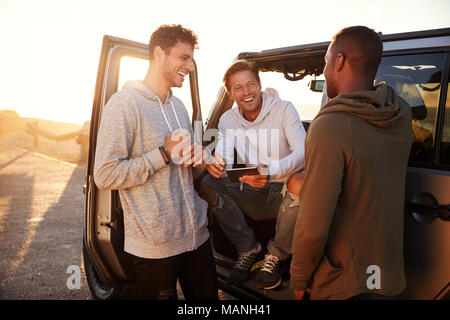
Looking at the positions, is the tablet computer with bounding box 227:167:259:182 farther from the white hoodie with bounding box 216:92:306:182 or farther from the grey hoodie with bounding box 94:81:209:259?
the grey hoodie with bounding box 94:81:209:259

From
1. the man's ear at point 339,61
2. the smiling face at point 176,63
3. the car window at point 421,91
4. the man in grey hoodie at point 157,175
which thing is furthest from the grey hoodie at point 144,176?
the car window at point 421,91

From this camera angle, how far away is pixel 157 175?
1.62 metres

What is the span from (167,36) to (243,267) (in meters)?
1.77

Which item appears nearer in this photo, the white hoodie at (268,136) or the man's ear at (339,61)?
the man's ear at (339,61)

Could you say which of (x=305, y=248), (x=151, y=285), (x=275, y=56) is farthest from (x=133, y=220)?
(x=275, y=56)

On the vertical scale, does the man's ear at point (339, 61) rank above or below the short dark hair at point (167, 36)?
below

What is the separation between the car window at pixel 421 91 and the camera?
5.68 feet

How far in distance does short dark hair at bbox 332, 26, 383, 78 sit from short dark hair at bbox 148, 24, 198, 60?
83 cm

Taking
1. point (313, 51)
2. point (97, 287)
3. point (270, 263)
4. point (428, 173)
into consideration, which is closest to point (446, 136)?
point (428, 173)

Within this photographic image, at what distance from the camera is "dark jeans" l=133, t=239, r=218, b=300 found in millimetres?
1618

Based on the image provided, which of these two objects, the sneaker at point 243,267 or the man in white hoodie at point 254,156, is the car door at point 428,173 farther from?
the sneaker at point 243,267

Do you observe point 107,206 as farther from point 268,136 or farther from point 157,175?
point 268,136

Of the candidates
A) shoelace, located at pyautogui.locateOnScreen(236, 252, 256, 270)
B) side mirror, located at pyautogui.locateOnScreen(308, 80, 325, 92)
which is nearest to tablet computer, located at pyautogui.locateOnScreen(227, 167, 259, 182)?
shoelace, located at pyautogui.locateOnScreen(236, 252, 256, 270)
